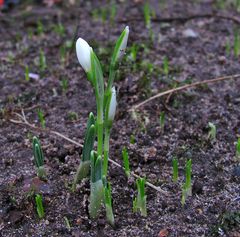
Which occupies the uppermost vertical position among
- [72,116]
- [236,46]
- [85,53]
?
[85,53]

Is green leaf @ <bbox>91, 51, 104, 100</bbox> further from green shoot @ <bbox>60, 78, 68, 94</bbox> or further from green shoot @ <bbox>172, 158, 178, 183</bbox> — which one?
green shoot @ <bbox>60, 78, 68, 94</bbox>

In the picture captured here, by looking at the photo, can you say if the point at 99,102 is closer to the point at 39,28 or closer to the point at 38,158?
the point at 38,158

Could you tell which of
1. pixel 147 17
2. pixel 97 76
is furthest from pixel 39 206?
pixel 147 17

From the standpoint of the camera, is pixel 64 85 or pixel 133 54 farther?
pixel 133 54

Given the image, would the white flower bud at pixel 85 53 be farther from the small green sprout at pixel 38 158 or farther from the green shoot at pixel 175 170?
the green shoot at pixel 175 170

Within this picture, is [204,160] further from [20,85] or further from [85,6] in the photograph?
[85,6]

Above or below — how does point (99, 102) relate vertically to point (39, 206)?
above

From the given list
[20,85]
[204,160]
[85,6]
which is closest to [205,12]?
[85,6]
